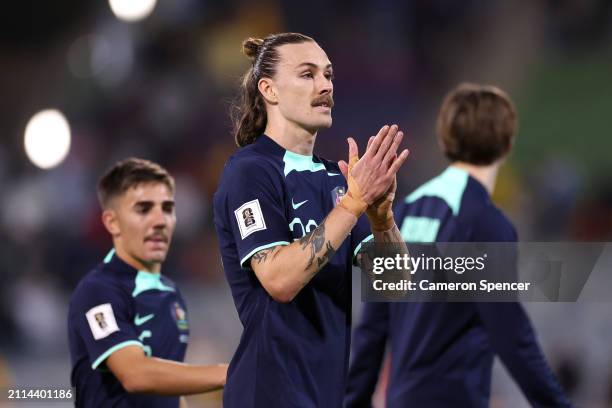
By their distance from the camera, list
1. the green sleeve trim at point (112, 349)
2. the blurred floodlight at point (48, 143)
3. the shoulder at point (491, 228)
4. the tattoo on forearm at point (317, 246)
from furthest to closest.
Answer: the blurred floodlight at point (48, 143), the shoulder at point (491, 228), the green sleeve trim at point (112, 349), the tattoo on forearm at point (317, 246)

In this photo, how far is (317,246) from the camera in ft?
9.66

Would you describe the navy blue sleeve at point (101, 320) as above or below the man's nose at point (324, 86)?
below

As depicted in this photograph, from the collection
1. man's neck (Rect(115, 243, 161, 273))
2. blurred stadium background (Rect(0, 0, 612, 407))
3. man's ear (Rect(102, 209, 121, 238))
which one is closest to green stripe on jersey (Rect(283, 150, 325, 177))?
man's neck (Rect(115, 243, 161, 273))

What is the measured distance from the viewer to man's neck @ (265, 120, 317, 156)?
11.0 feet

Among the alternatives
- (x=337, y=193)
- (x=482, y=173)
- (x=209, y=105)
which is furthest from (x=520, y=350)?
(x=209, y=105)

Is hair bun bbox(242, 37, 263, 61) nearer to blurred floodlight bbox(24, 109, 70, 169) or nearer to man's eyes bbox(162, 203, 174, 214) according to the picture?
man's eyes bbox(162, 203, 174, 214)

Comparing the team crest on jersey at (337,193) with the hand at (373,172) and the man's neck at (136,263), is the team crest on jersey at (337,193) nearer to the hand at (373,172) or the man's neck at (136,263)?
the hand at (373,172)

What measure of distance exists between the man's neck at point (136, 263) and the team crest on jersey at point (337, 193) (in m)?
1.31

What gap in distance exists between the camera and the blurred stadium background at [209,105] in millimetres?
10945

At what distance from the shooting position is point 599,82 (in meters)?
15.2

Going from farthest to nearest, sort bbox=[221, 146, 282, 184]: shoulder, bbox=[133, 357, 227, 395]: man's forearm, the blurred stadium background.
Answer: the blurred stadium background
bbox=[133, 357, 227, 395]: man's forearm
bbox=[221, 146, 282, 184]: shoulder

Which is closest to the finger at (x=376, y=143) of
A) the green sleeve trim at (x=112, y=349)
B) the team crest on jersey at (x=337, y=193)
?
the team crest on jersey at (x=337, y=193)

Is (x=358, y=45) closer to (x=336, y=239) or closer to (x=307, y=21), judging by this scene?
(x=307, y=21)

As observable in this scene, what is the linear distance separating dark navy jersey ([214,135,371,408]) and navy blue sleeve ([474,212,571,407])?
49.8 inches
